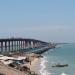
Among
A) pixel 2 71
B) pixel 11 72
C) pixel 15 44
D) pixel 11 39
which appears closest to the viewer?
pixel 2 71

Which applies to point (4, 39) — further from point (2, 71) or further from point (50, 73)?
point (2, 71)

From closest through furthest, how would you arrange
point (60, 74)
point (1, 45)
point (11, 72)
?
point (11, 72), point (60, 74), point (1, 45)

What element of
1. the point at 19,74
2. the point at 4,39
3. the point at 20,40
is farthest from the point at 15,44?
the point at 19,74

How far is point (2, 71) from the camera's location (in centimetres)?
3341

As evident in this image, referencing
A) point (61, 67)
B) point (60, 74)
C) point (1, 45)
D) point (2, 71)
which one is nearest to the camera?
point (2, 71)

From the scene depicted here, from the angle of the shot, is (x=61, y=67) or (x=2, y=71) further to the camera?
(x=61, y=67)

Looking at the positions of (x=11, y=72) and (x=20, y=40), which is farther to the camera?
(x=20, y=40)

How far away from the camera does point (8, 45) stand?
570ft

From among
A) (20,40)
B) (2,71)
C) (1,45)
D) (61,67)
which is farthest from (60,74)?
(20,40)

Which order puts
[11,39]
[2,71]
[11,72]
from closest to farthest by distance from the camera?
1. [2,71]
2. [11,72]
3. [11,39]

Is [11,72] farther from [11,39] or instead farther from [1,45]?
[11,39]

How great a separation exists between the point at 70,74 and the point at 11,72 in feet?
72.0

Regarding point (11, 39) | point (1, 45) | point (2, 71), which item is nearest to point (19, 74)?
point (2, 71)

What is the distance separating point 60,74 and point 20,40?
458 feet
